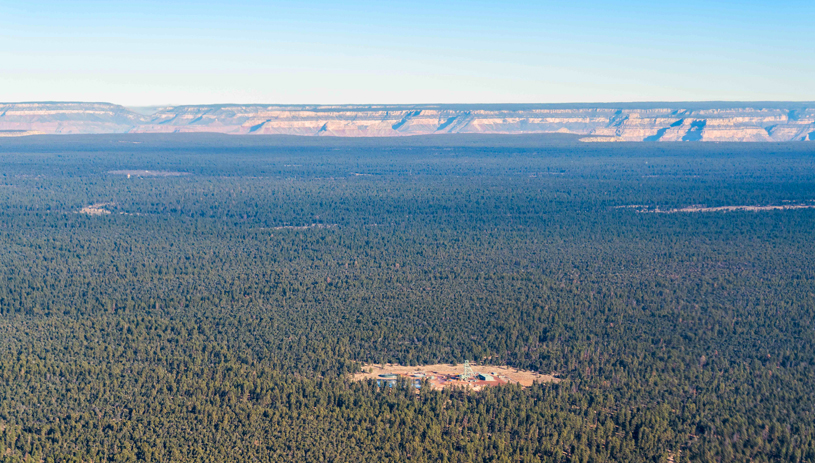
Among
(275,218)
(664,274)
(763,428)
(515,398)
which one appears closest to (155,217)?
(275,218)

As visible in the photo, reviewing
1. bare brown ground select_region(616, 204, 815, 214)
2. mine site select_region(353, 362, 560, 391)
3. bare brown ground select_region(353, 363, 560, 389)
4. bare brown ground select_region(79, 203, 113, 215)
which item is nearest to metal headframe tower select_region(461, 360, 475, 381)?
mine site select_region(353, 362, 560, 391)

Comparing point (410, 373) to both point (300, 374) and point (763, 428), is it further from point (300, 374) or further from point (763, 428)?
point (763, 428)

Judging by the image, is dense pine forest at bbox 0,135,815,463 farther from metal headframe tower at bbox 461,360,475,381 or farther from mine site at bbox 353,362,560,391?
metal headframe tower at bbox 461,360,475,381

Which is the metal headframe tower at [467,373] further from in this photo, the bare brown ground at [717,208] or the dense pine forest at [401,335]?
the bare brown ground at [717,208]

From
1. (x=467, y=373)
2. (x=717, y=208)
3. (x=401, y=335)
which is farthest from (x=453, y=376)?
(x=717, y=208)

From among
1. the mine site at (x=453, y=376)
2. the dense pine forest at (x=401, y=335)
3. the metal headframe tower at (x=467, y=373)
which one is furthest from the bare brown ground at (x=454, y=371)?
the dense pine forest at (x=401, y=335)

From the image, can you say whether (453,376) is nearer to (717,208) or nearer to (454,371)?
(454,371)
